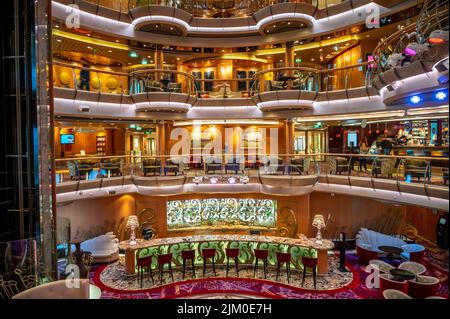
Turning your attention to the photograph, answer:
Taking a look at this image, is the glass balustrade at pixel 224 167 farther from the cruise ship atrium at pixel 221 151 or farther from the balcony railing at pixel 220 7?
the balcony railing at pixel 220 7

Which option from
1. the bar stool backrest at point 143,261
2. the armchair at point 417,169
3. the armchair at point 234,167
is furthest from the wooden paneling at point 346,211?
the bar stool backrest at point 143,261

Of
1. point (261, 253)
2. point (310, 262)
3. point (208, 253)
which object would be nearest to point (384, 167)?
point (310, 262)

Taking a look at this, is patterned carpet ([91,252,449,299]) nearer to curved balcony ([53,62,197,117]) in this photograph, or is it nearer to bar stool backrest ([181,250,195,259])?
bar stool backrest ([181,250,195,259])

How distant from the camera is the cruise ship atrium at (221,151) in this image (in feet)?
19.1

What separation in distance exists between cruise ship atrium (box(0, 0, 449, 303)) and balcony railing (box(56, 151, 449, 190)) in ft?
0.20

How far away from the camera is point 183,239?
9.68 metres

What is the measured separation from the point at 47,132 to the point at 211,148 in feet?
36.4

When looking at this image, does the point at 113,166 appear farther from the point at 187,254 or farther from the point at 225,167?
the point at 187,254

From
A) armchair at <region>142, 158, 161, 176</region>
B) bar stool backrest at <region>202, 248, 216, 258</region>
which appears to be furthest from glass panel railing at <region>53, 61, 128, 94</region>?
bar stool backrest at <region>202, 248, 216, 258</region>

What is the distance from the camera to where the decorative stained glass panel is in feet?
46.0

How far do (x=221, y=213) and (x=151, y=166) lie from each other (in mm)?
4105
